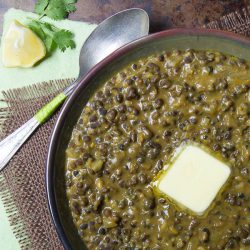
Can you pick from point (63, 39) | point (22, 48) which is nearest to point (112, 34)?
point (63, 39)

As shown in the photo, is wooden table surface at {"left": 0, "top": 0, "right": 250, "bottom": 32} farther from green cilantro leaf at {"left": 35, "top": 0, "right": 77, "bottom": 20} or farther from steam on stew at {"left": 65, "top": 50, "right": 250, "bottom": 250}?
steam on stew at {"left": 65, "top": 50, "right": 250, "bottom": 250}

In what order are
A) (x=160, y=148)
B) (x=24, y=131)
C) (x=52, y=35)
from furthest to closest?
(x=52, y=35) < (x=24, y=131) < (x=160, y=148)

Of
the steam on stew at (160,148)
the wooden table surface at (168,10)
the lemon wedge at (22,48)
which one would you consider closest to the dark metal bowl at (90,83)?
the steam on stew at (160,148)

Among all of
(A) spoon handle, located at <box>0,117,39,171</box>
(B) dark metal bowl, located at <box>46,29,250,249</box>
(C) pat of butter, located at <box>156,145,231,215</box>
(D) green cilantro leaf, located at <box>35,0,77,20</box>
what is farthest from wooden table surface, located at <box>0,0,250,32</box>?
(C) pat of butter, located at <box>156,145,231,215</box>

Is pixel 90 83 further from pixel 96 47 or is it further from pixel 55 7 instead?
pixel 55 7

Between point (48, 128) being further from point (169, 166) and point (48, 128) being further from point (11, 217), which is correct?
point (169, 166)

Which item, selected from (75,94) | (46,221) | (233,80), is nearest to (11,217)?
(46,221)

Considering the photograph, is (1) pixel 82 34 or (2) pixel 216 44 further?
(1) pixel 82 34
